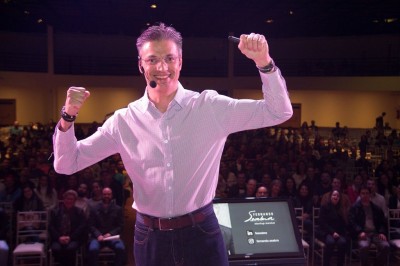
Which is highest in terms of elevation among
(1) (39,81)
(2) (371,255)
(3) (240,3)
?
(3) (240,3)

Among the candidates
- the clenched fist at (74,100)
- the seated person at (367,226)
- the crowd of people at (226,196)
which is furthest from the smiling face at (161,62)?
the seated person at (367,226)

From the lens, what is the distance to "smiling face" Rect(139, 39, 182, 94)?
1696 millimetres

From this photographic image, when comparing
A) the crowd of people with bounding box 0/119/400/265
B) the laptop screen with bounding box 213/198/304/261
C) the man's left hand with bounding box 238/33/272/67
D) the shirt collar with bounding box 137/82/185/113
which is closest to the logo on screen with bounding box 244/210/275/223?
the laptop screen with bounding box 213/198/304/261

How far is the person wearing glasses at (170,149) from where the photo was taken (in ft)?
5.55

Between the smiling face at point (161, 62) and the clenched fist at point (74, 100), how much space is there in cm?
24

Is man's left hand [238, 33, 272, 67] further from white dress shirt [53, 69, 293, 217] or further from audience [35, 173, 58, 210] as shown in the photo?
audience [35, 173, 58, 210]

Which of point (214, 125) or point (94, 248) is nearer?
point (214, 125)

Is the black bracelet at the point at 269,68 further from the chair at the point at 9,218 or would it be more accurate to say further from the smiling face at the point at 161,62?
the chair at the point at 9,218

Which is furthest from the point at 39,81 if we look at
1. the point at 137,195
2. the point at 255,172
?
the point at 137,195

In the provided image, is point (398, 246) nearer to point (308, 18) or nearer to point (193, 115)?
point (193, 115)

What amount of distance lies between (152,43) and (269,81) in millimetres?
430

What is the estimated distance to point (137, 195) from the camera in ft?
5.91

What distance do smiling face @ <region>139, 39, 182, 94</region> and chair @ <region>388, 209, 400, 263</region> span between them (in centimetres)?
532

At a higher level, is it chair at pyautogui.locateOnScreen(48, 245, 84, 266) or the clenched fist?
the clenched fist
